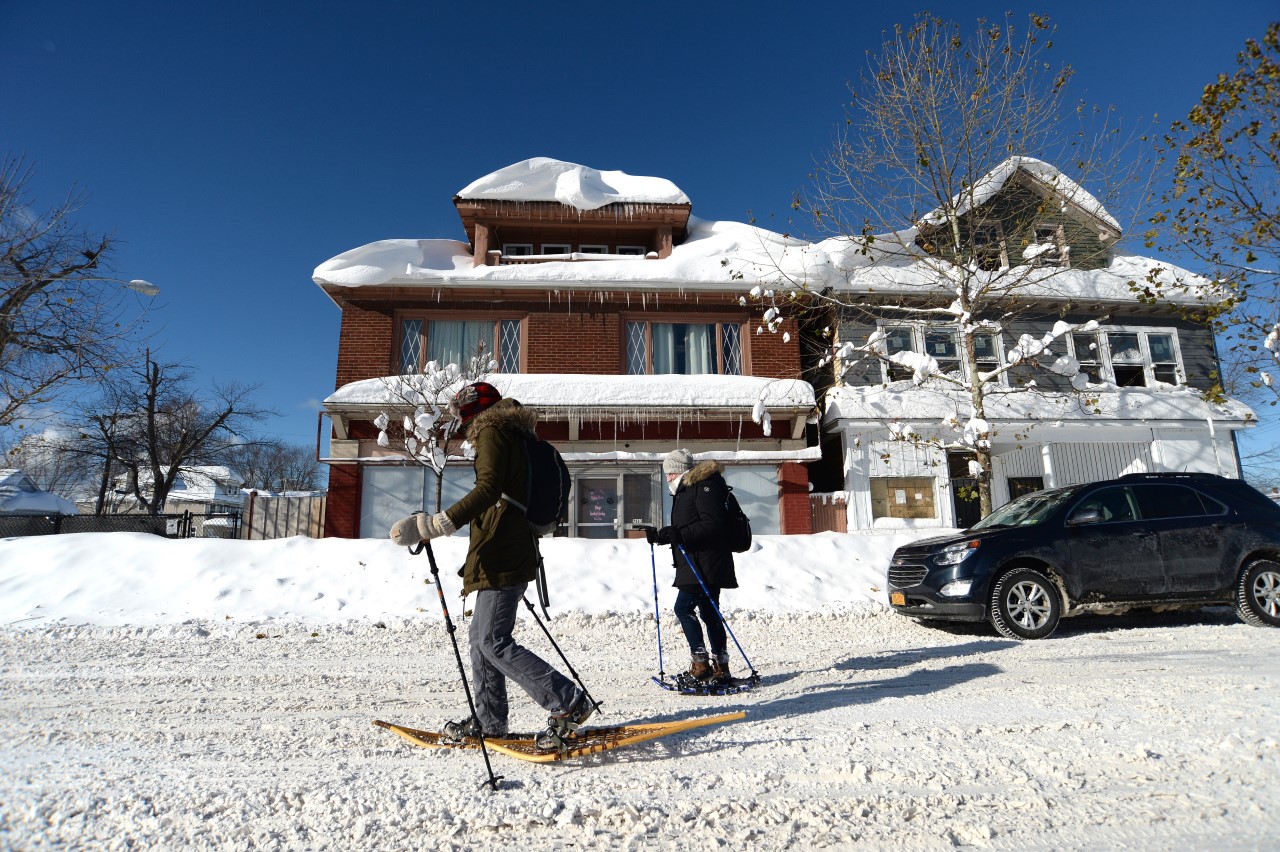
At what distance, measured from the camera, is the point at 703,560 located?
5.02 meters

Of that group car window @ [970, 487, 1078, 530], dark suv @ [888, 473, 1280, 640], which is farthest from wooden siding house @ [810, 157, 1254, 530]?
dark suv @ [888, 473, 1280, 640]

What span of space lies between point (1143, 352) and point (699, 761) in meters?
19.5

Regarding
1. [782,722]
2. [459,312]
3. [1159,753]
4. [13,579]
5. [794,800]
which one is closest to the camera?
[794,800]

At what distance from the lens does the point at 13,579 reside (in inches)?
348

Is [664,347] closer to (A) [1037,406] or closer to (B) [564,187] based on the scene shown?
Answer: (B) [564,187]

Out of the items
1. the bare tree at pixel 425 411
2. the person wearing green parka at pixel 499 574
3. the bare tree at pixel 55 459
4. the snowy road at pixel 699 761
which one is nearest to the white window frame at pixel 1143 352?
the snowy road at pixel 699 761

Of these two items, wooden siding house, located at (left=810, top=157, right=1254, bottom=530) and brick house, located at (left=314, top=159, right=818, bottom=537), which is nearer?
brick house, located at (left=314, top=159, right=818, bottom=537)

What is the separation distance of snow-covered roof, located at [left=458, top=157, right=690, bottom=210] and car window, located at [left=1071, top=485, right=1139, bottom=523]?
1268cm

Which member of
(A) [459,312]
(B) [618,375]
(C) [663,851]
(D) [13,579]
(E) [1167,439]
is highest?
(A) [459,312]

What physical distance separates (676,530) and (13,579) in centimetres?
948

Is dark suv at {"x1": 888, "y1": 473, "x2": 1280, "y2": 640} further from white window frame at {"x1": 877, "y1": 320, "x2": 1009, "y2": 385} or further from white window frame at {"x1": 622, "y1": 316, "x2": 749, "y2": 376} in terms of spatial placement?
white window frame at {"x1": 622, "y1": 316, "x2": 749, "y2": 376}

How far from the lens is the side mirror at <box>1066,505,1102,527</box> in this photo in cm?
700

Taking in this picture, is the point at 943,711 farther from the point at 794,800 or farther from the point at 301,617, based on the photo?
the point at 301,617

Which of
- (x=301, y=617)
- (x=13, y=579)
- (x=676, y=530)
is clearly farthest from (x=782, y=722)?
(x=13, y=579)
